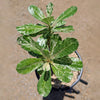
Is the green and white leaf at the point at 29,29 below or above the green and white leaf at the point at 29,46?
above

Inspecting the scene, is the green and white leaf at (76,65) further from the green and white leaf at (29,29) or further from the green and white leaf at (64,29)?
the green and white leaf at (29,29)

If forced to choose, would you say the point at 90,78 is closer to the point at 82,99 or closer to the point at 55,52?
the point at 82,99

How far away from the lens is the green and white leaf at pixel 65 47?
107 cm

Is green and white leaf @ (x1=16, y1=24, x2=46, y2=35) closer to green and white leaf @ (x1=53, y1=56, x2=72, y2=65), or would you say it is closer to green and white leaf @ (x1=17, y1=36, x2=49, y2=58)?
green and white leaf @ (x1=17, y1=36, x2=49, y2=58)

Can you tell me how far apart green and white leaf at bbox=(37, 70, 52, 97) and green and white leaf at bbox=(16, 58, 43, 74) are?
0.34 feet

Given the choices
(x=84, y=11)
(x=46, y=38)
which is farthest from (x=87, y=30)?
(x=46, y=38)

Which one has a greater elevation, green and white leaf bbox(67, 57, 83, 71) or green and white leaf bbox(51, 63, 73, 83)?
green and white leaf bbox(67, 57, 83, 71)

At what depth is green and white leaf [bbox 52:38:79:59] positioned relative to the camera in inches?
42.3

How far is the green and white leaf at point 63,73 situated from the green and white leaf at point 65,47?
79mm

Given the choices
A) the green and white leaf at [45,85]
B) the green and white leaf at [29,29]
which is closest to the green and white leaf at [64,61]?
the green and white leaf at [45,85]

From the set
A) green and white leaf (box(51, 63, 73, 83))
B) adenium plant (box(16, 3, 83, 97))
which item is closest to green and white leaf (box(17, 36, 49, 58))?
adenium plant (box(16, 3, 83, 97))

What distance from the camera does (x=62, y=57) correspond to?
46.9 inches

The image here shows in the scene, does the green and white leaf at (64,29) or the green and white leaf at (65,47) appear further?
the green and white leaf at (64,29)

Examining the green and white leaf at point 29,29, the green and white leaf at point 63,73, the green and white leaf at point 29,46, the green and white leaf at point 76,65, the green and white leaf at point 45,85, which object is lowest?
the green and white leaf at point 45,85
